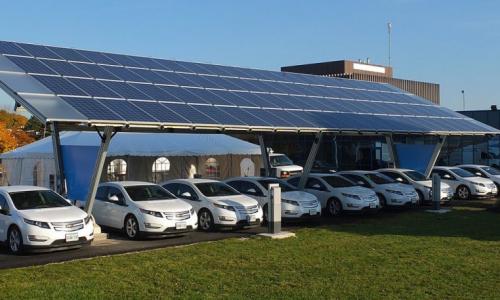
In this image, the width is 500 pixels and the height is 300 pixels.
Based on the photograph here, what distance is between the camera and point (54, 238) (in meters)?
12.9

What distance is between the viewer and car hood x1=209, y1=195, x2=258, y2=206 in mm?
17312

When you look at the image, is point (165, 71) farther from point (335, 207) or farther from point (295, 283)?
point (295, 283)

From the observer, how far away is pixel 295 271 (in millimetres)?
10820

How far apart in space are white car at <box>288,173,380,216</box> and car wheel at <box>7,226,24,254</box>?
11.4 metres

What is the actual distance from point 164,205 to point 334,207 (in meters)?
7.49

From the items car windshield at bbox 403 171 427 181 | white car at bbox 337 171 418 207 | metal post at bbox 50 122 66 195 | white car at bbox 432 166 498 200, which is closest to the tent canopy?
white car at bbox 337 171 418 207

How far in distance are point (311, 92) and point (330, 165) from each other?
955 inches

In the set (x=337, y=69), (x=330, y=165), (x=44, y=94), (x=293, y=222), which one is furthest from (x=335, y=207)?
(x=337, y=69)

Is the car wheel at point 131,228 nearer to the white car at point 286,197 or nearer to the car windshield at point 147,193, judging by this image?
the car windshield at point 147,193

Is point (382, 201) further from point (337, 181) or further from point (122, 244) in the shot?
point (122, 244)

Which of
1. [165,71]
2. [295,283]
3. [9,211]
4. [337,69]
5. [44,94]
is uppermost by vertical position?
[337,69]

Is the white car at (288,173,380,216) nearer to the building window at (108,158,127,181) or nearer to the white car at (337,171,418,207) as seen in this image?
the white car at (337,171,418,207)

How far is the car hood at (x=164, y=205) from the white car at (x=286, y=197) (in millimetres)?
3573

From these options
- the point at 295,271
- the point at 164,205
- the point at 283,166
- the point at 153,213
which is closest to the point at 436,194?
the point at 164,205
